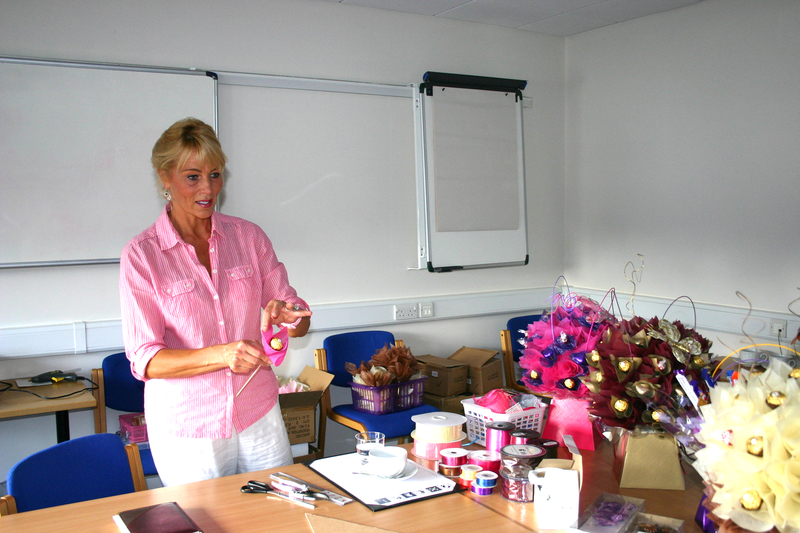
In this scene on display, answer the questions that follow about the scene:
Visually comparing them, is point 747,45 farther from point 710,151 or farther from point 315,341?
point 315,341

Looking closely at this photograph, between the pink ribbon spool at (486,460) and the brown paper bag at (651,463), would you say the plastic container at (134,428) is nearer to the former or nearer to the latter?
the pink ribbon spool at (486,460)

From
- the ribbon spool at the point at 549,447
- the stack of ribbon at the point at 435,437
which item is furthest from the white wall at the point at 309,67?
the ribbon spool at the point at 549,447

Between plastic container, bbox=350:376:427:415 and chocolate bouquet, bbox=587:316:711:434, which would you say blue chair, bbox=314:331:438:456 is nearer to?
plastic container, bbox=350:376:427:415

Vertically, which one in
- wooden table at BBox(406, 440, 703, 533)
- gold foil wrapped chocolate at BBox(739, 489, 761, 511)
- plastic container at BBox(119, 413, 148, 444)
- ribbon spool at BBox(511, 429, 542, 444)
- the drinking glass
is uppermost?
gold foil wrapped chocolate at BBox(739, 489, 761, 511)

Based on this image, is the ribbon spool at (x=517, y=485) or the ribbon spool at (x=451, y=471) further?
the ribbon spool at (x=451, y=471)

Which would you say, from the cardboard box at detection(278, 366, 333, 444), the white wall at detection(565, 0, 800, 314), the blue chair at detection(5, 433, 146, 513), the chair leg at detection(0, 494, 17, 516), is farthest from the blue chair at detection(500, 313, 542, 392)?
the chair leg at detection(0, 494, 17, 516)

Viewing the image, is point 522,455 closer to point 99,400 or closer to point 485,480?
point 485,480

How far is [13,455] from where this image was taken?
10.3ft

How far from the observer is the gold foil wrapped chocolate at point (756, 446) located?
115 centimetres

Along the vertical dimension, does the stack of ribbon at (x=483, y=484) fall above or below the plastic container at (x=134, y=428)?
above

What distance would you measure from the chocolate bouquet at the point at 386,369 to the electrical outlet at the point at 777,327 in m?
1.85

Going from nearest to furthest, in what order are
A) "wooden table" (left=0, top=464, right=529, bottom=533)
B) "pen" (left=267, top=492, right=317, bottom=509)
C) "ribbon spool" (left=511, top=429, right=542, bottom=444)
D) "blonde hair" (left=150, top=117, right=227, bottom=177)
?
"wooden table" (left=0, top=464, right=529, bottom=533) < "pen" (left=267, top=492, right=317, bottom=509) < "ribbon spool" (left=511, top=429, right=542, bottom=444) < "blonde hair" (left=150, top=117, right=227, bottom=177)

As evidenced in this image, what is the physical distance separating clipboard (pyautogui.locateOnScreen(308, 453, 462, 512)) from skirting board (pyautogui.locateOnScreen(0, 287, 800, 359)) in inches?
47.9

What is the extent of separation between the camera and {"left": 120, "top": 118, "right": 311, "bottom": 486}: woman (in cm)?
194
